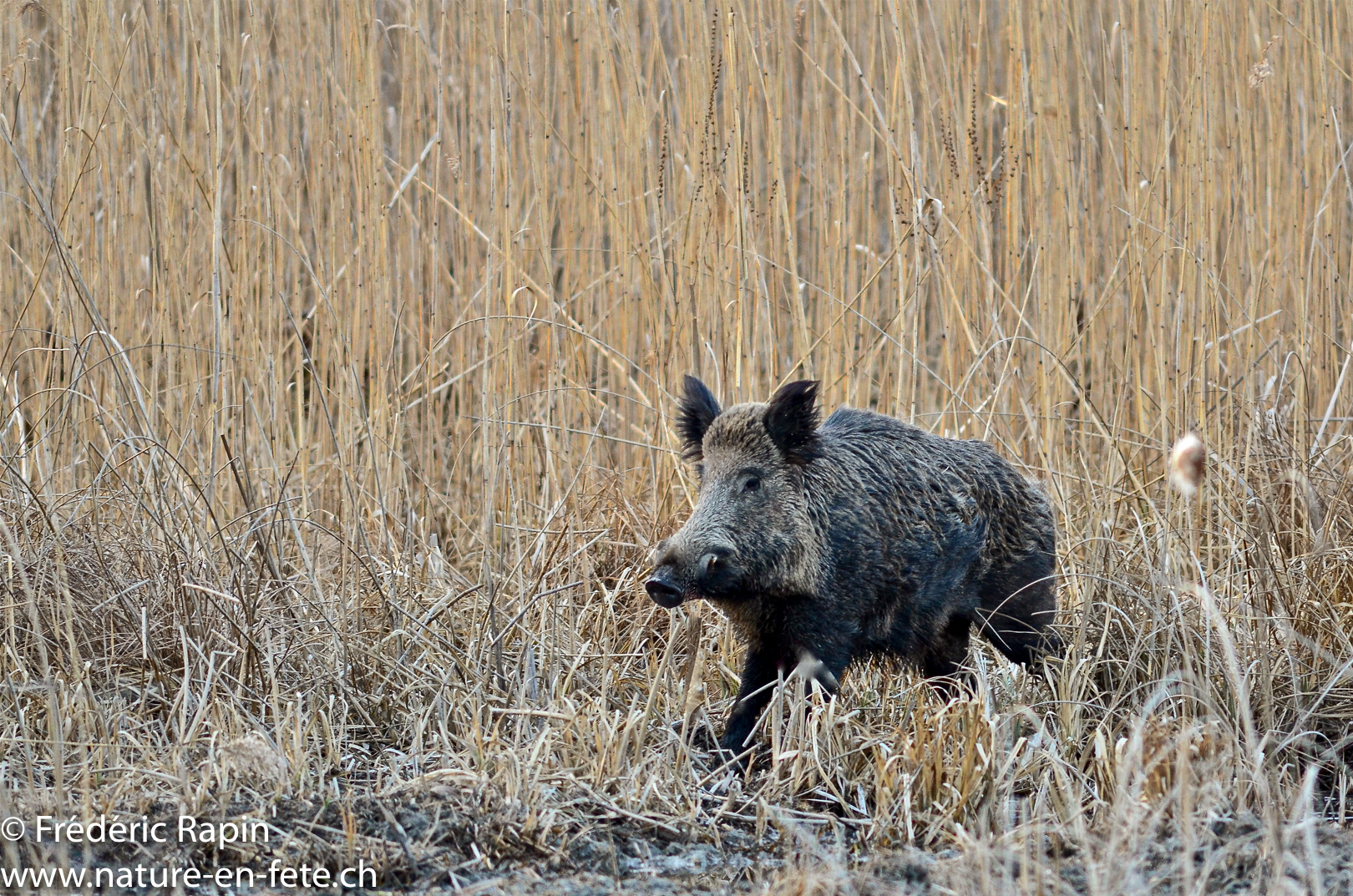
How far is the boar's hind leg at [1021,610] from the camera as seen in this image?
11.2 feet

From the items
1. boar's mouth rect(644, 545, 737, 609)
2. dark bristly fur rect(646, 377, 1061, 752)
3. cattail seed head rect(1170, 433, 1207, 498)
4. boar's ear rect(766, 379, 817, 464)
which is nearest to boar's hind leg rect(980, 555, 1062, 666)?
dark bristly fur rect(646, 377, 1061, 752)

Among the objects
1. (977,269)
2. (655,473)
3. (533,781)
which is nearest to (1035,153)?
(977,269)

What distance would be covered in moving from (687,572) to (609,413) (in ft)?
5.80

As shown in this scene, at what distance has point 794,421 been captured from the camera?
320 cm

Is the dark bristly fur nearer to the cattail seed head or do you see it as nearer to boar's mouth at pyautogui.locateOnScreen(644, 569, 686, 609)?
boar's mouth at pyautogui.locateOnScreen(644, 569, 686, 609)

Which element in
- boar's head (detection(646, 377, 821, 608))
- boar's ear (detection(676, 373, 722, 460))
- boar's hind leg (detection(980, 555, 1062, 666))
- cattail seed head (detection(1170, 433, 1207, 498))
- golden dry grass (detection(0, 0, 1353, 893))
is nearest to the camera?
cattail seed head (detection(1170, 433, 1207, 498))

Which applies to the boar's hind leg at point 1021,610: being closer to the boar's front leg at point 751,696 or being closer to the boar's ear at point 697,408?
the boar's front leg at point 751,696

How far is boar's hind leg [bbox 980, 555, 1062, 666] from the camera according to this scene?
3.43m

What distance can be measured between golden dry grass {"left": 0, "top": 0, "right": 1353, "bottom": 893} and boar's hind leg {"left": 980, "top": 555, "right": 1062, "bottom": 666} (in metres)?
0.09

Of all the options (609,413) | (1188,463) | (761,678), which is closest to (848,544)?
(761,678)

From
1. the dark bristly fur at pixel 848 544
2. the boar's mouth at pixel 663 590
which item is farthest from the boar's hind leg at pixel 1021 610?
the boar's mouth at pixel 663 590

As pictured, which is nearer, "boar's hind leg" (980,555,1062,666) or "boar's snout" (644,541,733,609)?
"boar's snout" (644,541,733,609)

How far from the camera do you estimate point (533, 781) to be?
2.64 meters

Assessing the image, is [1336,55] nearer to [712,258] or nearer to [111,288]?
[712,258]
